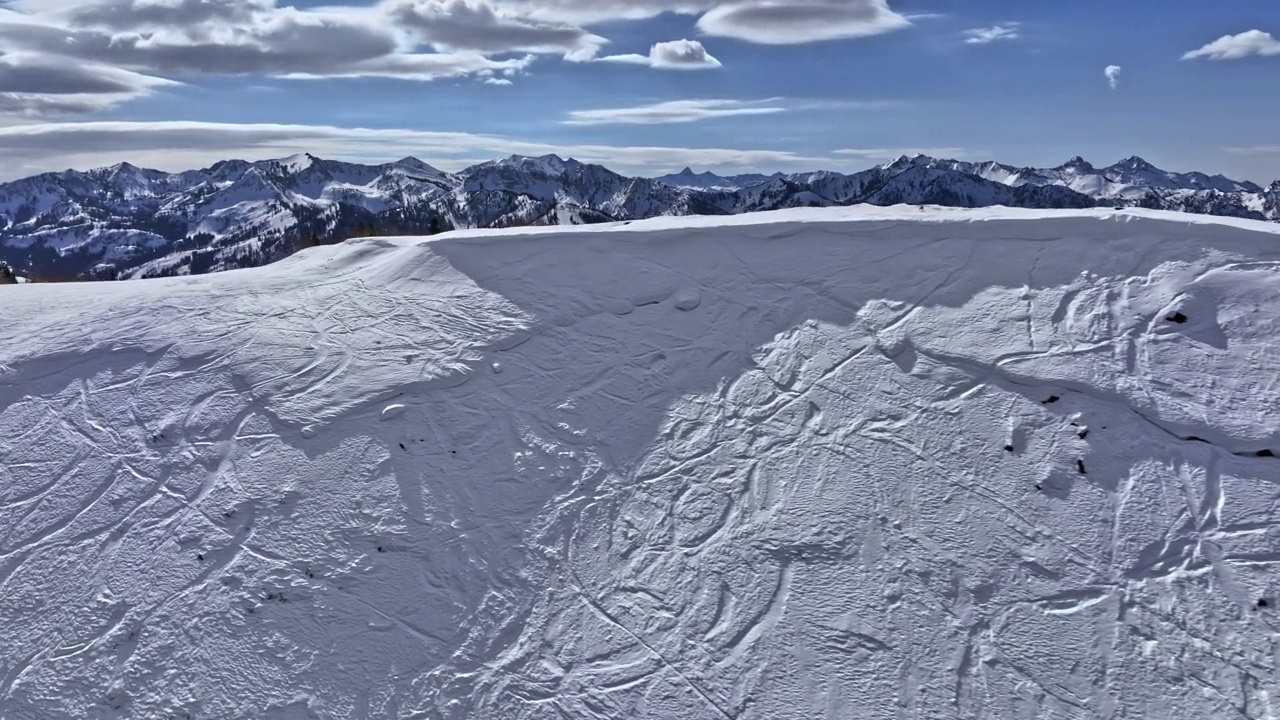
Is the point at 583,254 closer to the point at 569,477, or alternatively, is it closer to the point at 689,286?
the point at 689,286

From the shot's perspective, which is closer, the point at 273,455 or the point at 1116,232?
the point at 273,455

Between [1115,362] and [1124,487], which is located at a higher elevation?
[1115,362]

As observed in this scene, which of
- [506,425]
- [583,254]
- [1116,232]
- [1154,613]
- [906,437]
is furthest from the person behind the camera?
[583,254]

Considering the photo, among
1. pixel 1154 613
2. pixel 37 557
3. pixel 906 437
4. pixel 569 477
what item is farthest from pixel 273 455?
pixel 1154 613

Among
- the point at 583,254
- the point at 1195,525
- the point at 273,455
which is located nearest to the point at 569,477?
the point at 273,455

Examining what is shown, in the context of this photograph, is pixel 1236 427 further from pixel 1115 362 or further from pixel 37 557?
pixel 37 557

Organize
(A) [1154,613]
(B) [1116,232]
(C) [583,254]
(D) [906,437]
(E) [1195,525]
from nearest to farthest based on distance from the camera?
(A) [1154,613]
(E) [1195,525]
(D) [906,437]
(B) [1116,232]
(C) [583,254]

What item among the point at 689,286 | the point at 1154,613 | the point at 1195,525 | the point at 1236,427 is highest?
the point at 689,286
